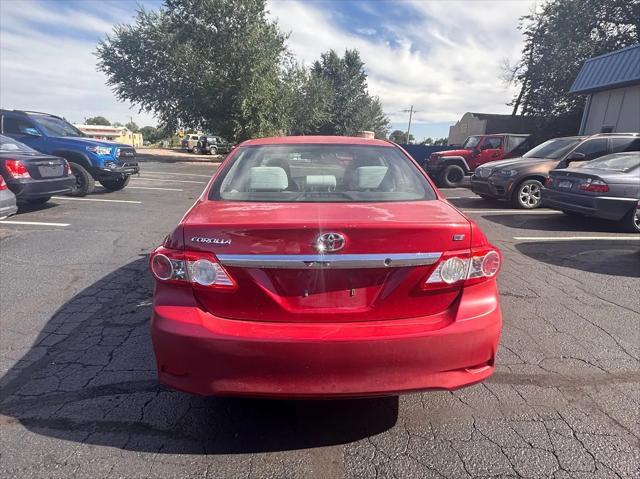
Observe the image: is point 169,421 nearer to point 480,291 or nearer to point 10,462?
point 10,462

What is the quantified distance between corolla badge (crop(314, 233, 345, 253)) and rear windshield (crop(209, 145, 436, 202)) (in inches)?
21.6

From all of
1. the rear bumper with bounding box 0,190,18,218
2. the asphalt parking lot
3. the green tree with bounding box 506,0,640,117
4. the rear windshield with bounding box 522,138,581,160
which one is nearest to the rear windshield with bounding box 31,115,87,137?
the rear bumper with bounding box 0,190,18,218

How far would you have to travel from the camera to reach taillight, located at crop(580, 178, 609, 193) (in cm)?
732

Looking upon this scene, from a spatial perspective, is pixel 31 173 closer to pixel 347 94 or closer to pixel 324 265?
pixel 324 265

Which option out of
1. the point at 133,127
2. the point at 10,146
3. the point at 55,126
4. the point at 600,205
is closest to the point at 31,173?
the point at 10,146

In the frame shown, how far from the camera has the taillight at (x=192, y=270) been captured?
6.76 ft

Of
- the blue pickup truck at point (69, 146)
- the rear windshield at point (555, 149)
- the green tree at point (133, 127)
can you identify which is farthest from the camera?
the green tree at point (133, 127)

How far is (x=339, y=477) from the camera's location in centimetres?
206

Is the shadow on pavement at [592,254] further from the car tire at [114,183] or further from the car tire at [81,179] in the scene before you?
the car tire at [114,183]

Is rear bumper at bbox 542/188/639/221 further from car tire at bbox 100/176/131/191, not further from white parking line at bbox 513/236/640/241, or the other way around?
car tire at bbox 100/176/131/191

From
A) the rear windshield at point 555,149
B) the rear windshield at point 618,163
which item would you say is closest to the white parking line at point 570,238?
the rear windshield at point 618,163

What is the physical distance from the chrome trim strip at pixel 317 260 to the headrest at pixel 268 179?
0.84 metres

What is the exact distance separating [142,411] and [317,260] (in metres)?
1.48

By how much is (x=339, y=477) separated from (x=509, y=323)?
94.2 inches
